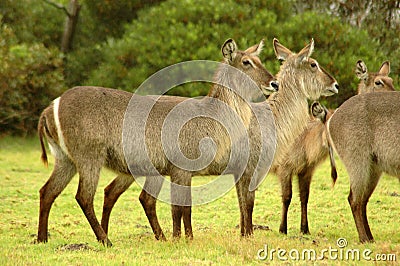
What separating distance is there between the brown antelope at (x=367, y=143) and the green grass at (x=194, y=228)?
1.62 feet

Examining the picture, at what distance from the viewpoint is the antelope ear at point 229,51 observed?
653cm

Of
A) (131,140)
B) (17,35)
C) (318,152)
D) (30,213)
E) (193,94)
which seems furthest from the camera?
(17,35)

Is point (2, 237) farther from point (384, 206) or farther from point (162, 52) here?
point (162, 52)

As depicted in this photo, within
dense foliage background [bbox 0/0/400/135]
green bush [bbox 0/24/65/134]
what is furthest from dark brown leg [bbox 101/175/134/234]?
green bush [bbox 0/24/65/134]

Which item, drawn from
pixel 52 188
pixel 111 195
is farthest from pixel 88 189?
pixel 111 195

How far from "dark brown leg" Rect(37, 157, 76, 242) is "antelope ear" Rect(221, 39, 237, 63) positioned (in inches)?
76.6

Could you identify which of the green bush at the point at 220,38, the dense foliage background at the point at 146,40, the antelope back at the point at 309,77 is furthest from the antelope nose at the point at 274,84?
the green bush at the point at 220,38

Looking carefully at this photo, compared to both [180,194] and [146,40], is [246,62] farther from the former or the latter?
[146,40]

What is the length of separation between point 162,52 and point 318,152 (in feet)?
27.3

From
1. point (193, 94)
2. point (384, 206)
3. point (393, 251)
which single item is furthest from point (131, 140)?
point (193, 94)

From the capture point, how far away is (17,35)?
56.6 feet

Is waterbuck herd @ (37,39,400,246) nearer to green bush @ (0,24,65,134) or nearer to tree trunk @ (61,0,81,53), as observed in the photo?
green bush @ (0,24,65,134)

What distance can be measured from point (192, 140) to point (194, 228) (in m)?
1.52

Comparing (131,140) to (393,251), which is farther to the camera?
(131,140)
